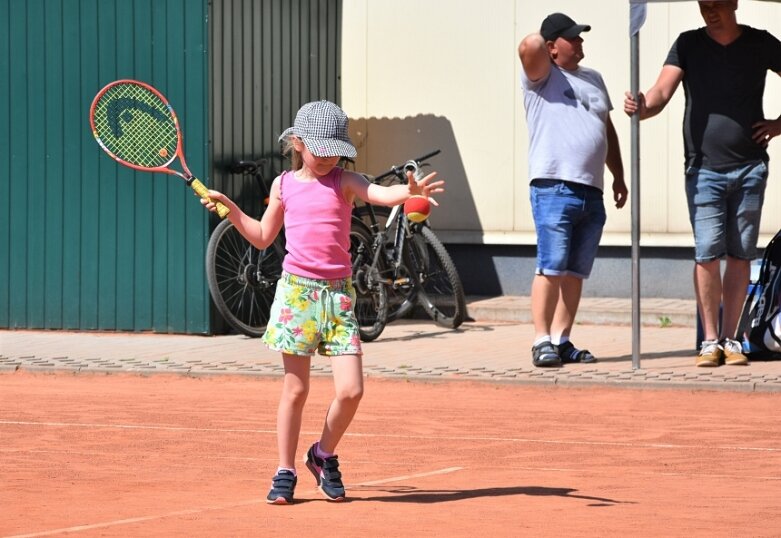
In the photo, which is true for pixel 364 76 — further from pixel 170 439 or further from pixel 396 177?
pixel 170 439

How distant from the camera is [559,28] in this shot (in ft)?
36.3

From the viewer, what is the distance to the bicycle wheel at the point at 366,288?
13.2 m

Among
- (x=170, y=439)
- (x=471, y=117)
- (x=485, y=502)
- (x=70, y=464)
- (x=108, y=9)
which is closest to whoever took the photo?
(x=485, y=502)

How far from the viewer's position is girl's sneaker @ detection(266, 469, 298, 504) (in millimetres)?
7004

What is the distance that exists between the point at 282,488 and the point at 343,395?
1.49ft

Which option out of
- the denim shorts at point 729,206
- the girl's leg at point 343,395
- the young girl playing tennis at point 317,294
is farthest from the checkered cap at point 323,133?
the denim shorts at point 729,206

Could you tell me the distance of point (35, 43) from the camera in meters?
14.1

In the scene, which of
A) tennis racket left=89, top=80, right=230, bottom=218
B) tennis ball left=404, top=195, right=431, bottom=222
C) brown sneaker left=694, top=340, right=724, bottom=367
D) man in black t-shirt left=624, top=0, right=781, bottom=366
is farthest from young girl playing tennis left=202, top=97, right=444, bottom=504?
brown sneaker left=694, top=340, right=724, bottom=367

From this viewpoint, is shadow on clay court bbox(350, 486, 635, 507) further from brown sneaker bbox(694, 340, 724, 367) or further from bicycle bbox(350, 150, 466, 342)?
bicycle bbox(350, 150, 466, 342)

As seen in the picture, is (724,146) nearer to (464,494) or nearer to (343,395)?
(464,494)

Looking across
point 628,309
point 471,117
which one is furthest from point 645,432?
point 471,117

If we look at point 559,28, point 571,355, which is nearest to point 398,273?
point 571,355

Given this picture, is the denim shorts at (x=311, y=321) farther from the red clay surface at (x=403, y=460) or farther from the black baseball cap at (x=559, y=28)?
the black baseball cap at (x=559, y=28)

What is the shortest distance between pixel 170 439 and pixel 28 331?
561cm
